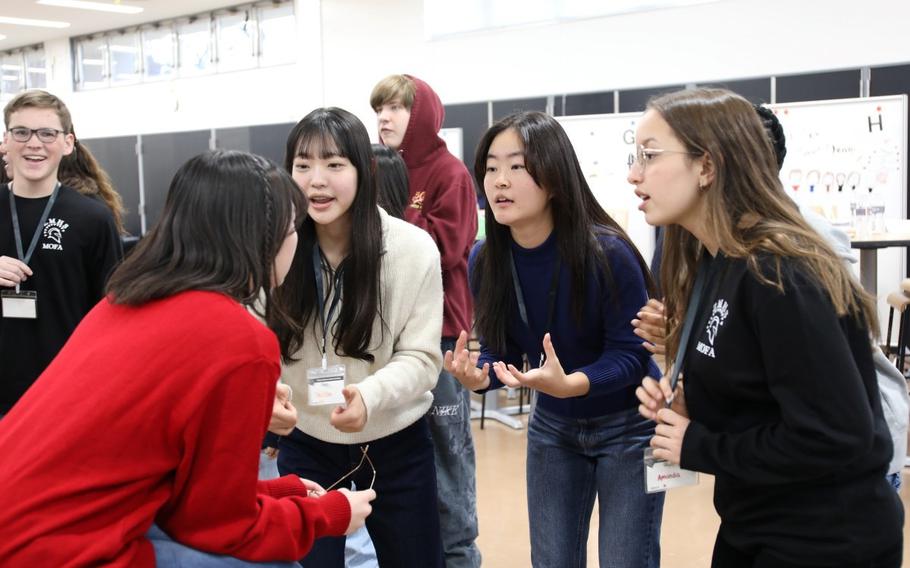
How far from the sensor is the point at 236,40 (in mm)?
11492

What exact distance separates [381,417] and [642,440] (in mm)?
593

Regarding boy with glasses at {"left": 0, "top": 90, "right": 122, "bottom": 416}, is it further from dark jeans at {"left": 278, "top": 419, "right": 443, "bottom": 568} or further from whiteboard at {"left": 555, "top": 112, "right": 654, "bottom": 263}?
whiteboard at {"left": 555, "top": 112, "right": 654, "bottom": 263}

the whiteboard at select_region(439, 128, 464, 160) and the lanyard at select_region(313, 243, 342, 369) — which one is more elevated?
the whiteboard at select_region(439, 128, 464, 160)

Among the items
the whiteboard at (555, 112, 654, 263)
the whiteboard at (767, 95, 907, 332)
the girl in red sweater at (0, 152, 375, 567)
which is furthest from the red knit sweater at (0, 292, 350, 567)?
the whiteboard at (555, 112, 654, 263)

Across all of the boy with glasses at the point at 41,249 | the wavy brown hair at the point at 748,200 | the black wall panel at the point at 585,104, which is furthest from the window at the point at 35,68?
the wavy brown hair at the point at 748,200

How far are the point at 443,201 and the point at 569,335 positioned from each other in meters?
1.18

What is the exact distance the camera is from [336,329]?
1.99 meters

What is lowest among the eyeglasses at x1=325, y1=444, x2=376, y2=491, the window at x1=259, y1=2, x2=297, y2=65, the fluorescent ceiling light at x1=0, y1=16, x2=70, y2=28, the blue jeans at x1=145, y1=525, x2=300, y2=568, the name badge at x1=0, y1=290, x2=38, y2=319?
the eyeglasses at x1=325, y1=444, x2=376, y2=491

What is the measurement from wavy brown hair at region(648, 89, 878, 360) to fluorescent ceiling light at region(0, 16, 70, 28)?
1257 cm

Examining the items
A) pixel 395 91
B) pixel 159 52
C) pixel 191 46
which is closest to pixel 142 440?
pixel 395 91

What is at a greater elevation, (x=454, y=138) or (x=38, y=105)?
(x=454, y=138)

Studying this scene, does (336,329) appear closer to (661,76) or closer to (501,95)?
(661,76)

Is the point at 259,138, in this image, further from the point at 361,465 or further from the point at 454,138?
the point at 361,465

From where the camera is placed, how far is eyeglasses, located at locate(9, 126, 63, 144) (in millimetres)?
2738
